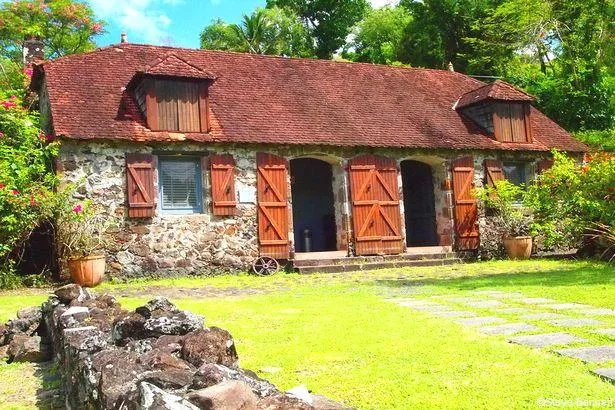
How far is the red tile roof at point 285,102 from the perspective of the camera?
1224 cm

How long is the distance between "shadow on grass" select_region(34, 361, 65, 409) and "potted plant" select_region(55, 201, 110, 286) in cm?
549

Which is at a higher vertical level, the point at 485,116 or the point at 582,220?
the point at 485,116

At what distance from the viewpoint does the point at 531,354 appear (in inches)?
165

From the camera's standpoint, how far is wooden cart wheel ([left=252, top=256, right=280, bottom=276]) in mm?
12625

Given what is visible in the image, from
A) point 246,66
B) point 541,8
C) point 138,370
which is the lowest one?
point 138,370

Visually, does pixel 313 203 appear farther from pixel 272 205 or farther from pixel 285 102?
pixel 272 205

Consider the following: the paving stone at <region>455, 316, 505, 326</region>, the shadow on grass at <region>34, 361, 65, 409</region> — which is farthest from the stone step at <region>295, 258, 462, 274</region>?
the shadow on grass at <region>34, 361, 65, 409</region>

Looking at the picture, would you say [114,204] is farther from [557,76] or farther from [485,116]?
[557,76]

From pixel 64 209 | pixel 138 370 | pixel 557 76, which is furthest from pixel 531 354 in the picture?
pixel 557 76

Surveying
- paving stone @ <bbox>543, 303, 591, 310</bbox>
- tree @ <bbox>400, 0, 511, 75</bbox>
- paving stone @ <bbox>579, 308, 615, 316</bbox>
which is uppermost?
tree @ <bbox>400, 0, 511, 75</bbox>

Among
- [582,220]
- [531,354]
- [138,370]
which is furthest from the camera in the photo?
[582,220]

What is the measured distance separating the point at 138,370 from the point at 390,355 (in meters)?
2.20

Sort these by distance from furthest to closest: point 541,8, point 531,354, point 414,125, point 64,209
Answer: point 541,8, point 414,125, point 64,209, point 531,354

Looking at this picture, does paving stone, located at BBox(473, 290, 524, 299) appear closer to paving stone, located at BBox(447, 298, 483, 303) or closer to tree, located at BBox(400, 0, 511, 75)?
paving stone, located at BBox(447, 298, 483, 303)
